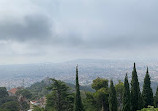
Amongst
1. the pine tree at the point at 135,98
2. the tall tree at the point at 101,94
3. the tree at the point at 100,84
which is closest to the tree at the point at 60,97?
the tall tree at the point at 101,94

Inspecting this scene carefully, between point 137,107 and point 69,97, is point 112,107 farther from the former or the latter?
point 69,97

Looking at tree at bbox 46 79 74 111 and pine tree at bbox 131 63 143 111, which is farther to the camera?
pine tree at bbox 131 63 143 111

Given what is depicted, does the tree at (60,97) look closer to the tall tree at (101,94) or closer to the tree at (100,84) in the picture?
the tall tree at (101,94)

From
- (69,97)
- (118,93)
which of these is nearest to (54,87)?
(69,97)

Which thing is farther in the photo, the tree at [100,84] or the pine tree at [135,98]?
the tree at [100,84]

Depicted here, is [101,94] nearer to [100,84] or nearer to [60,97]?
[100,84]

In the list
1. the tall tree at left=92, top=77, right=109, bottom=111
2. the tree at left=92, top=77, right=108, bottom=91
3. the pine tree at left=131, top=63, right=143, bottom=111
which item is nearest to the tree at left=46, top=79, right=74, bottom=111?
the tall tree at left=92, top=77, right=109, bottom=111

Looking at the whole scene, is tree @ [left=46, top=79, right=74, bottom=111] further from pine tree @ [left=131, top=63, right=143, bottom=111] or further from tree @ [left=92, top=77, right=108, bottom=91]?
pine tree @ [left=131, top=63, right=143, bottom=111]

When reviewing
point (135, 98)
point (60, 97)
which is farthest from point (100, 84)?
point (60, 97)

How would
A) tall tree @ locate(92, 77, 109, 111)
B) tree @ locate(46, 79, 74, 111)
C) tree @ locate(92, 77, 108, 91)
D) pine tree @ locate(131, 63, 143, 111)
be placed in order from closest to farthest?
1. tree @ locate(46, 79, 74, 111)
2. pine tree @ locate(131, 63, 143, 111)
3. tall tree @ locate(92, 77, 109, 111)
4. tree @ locate(92, 77, 108, 91)
